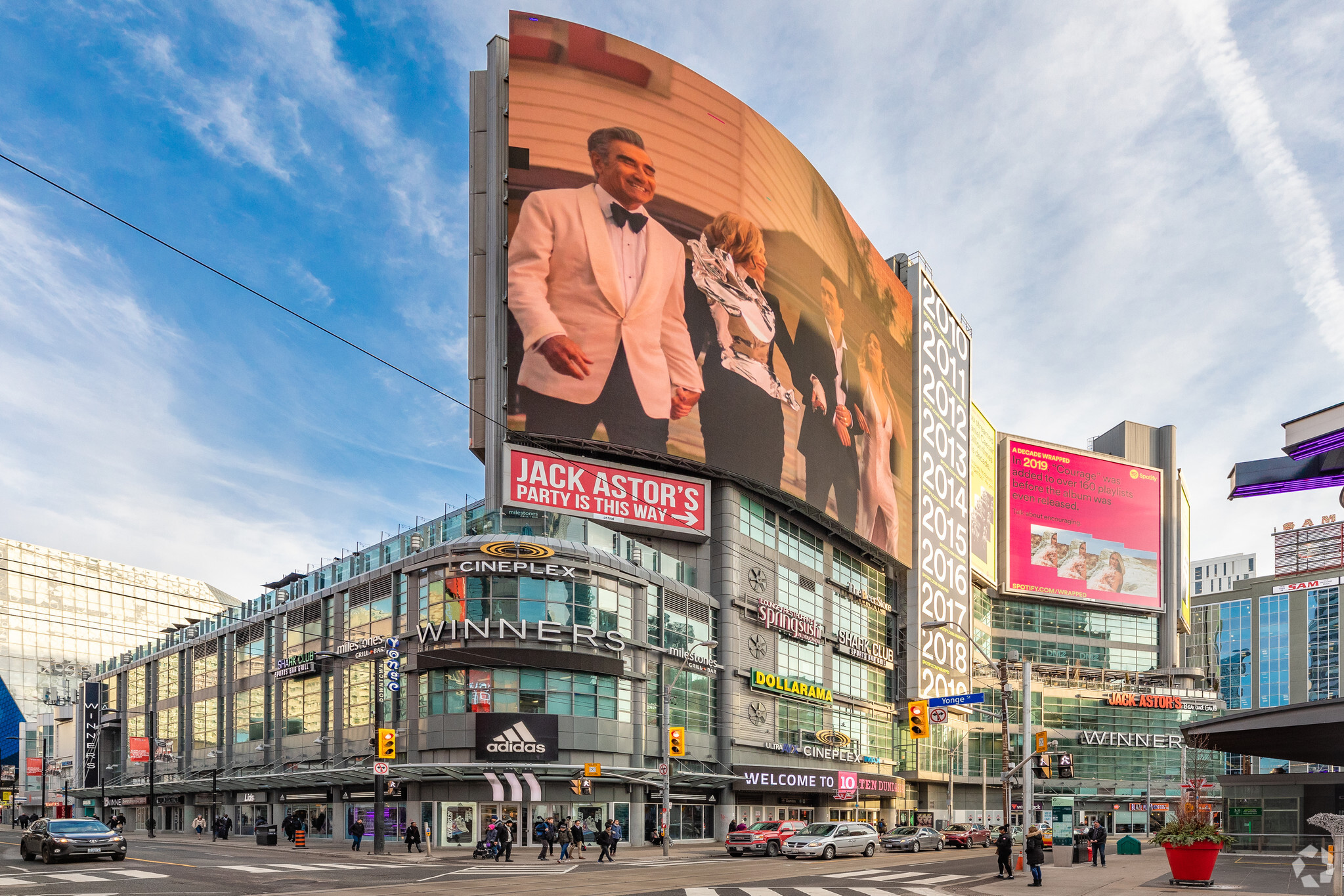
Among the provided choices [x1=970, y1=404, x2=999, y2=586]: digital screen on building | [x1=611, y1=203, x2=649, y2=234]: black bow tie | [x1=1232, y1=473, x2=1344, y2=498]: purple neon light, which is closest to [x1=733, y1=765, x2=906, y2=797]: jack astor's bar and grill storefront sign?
[x1=970, y1=404, x2=999, y2=586]: digital screen on building

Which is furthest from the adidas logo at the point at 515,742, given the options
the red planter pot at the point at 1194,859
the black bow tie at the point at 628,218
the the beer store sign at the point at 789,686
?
the red planter pot at the point at 1194,859

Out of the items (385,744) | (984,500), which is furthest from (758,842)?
(984,500)

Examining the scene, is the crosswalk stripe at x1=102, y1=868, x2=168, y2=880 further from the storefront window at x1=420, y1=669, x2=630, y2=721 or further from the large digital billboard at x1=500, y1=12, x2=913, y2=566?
the large digital billboard at x1=500, y1=12, x2=913, y2=566

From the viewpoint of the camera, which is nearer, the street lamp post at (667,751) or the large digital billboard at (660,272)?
the street lamp post at (667,751)

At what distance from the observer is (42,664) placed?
562ft

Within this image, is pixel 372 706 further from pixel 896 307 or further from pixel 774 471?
pixel 896 307

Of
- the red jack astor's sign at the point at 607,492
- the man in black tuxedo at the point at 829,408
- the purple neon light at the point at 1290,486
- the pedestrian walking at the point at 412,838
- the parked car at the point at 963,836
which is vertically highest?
the man in black tuxedo at the point at 829,408

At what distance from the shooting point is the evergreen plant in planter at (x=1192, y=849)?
30.1m

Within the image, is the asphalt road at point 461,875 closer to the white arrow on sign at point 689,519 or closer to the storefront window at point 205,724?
the white arrow on sign at point 689,519

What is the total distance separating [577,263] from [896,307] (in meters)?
46.0

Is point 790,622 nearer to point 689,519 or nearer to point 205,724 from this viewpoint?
point 689,519

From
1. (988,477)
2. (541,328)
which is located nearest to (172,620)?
(988,477)

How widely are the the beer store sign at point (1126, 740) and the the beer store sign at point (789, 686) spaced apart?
54756 millimetres

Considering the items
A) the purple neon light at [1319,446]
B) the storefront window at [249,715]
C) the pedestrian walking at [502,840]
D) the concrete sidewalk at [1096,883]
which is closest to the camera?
the purple neon light at [1319,446]
